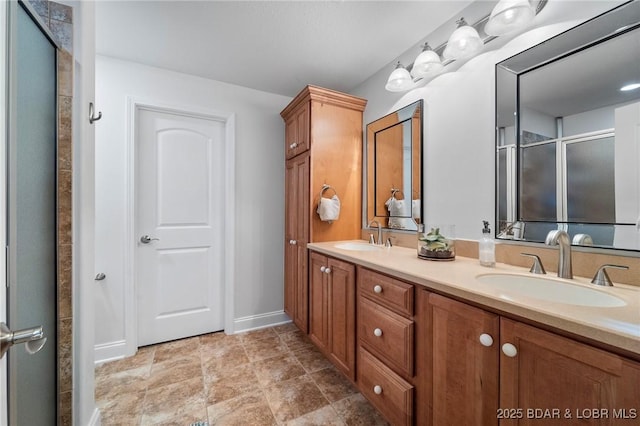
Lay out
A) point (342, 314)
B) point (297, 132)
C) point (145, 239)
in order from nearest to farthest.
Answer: point (342, 314) < point (145, 239) < point (297, 132)

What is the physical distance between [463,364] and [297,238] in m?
1.57

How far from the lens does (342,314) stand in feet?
5.16

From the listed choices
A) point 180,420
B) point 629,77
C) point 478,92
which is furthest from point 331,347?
point 629,77

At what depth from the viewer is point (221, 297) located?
95.3 inches

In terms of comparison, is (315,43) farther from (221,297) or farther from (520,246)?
(221,297)

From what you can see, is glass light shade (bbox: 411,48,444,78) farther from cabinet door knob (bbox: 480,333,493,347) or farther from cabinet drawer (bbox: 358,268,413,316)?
cabinet door knob (bbox: 480,333,493,347)

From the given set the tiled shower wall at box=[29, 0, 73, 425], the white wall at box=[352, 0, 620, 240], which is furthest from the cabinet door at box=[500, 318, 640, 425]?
the tiled shower wall at box=[29, 0, 73, 425]

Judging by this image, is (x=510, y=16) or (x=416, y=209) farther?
(x=416, y=209)

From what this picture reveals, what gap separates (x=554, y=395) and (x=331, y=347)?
3.99ft

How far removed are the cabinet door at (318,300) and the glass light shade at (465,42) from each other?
1.45 meters

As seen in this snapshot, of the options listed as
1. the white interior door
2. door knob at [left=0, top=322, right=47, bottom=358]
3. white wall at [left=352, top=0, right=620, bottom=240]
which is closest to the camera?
door knob at [left=0, top=322, right=47, bottom=358]

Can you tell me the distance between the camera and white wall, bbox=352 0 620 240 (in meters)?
1.20

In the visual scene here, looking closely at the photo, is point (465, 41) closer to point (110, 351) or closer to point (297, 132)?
point (297, 132)

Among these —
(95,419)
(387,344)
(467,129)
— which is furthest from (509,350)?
(95,419)
